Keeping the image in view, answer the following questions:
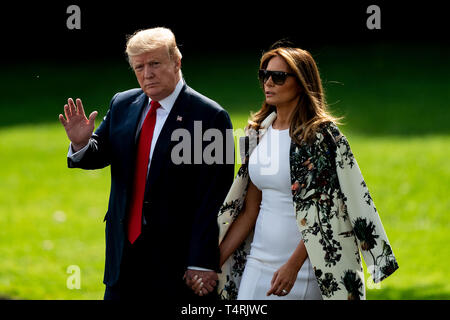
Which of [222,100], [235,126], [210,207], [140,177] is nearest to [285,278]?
[210,207]

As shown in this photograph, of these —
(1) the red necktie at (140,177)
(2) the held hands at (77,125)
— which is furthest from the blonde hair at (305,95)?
(2) the held hands at (77,125)

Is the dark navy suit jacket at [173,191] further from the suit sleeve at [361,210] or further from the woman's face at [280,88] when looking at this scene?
the suit sleeve at [361,210]

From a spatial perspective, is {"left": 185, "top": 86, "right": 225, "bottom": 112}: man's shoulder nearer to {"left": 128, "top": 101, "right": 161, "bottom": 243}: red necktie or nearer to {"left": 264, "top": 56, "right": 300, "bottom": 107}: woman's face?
{"left": 128, "top": 101, "right": 161, "bottom": 243}: red necktie

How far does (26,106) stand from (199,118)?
1576cm

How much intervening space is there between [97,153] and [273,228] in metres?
1.15

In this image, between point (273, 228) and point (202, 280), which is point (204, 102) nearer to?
point (273, 228)

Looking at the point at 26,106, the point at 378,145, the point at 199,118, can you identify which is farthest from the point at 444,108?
the point at 199,118

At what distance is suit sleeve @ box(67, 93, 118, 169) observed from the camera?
4.59 metres

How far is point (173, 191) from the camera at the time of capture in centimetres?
452

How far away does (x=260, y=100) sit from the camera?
61.8ft

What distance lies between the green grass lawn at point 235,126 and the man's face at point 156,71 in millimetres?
4151

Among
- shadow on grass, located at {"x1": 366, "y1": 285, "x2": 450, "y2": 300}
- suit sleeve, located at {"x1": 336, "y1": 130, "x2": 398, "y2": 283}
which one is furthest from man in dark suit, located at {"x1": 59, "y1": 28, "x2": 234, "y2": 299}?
shadow on grass, located at {"x1": 366, "y1": 285, "x2": 450, "y2": 300}

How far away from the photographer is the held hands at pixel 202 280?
446 centimetres

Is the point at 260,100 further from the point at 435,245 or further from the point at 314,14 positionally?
the point at 435,245
